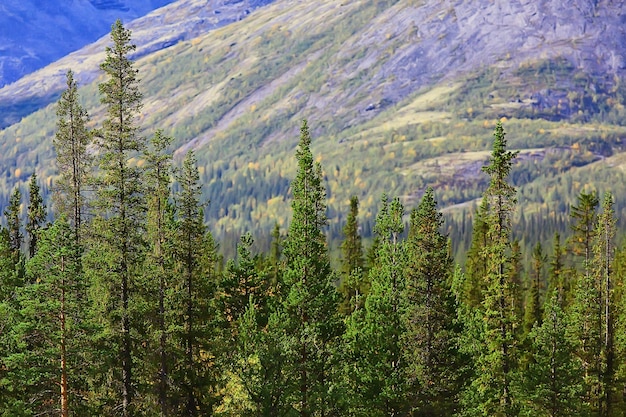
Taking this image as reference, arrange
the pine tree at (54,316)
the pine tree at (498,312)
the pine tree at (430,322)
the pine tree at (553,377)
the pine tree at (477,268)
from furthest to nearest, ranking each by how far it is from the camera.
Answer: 1. the pine tree at (477,268)
2. the pine tree at (553,377)
3. the pine tree at (498,312)
4. the pine tree at (430,322)
5. the pine tree at (54,316)

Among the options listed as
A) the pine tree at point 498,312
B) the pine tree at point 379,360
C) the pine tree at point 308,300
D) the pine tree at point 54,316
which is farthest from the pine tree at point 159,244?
the pine tree at point 498,312

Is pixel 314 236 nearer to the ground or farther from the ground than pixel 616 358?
farther from the ground

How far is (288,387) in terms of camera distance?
4338 cm

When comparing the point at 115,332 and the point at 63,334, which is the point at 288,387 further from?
the point at 63,334

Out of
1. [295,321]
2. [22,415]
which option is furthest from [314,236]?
[22,415]

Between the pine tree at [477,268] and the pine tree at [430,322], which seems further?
the pine tree at [477,268]

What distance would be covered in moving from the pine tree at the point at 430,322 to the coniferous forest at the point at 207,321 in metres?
0.09

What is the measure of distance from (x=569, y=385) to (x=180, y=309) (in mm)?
25867

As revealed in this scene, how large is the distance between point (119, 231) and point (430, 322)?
18672mm

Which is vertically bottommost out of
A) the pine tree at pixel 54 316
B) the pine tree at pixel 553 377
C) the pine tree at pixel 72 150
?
the pine tree at pixel 553 377

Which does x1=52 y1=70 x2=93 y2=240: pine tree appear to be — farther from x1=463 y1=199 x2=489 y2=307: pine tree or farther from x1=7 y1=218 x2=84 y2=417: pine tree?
x1=463 y1=199 x2=489 y2=307: pine tree

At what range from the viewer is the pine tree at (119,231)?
42.2 m

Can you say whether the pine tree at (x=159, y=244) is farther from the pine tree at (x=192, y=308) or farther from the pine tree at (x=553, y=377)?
the pine tree at (x=553, y=377)

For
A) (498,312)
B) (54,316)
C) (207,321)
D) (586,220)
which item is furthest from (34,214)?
(586,220)
